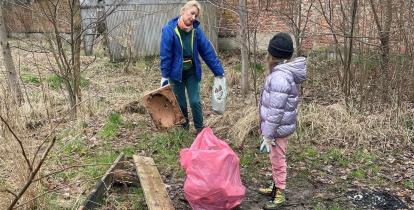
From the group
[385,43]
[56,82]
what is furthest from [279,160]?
[56,82]

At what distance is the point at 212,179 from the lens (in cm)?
384

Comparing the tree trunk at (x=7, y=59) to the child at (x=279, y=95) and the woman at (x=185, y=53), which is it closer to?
the woman at (x=185, y=53)

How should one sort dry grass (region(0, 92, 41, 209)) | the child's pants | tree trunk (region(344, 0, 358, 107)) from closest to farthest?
→ dry grass (region(0, 92, 41, 209))
the child's pants
tree trunk (region(344, 0, 358, 107))

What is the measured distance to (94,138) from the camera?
20.2 ft

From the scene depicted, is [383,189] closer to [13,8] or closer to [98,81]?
[98,81]

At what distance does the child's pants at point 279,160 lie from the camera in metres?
4.31

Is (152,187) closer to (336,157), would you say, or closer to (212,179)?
(212,179)

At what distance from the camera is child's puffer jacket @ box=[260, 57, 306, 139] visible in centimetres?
405

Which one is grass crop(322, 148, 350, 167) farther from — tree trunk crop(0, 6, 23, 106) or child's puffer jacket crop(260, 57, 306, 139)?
tree trunk crop(0, 6, 23, 106)

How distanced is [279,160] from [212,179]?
0.82 meters

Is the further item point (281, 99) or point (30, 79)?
point (30, 79)

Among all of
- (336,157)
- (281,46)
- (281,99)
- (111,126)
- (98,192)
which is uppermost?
(281,46)

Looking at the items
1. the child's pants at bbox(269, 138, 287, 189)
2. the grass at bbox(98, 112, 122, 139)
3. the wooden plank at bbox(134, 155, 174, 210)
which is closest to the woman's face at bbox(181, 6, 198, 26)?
the wooden plank at bbox(134, 155, 174, 210)

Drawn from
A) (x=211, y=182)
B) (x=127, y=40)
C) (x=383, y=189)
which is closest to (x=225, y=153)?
(x=211, y=182)
